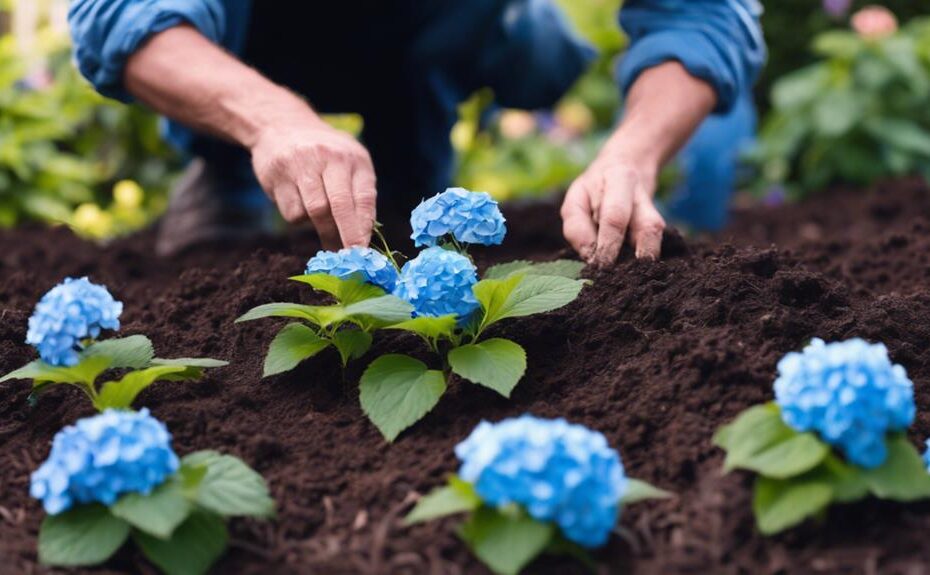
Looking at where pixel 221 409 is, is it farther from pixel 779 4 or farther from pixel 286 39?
pixel 779 4

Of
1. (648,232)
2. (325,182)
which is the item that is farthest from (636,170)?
(325,182)

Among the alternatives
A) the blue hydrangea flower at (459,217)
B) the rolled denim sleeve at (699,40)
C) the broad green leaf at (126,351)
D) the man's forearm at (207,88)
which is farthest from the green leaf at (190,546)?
the rolled denim sleeve at (699,40)

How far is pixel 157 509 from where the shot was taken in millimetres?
1394

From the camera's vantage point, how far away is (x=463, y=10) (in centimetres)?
337

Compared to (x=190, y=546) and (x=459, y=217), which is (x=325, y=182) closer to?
(x=459, y=217)

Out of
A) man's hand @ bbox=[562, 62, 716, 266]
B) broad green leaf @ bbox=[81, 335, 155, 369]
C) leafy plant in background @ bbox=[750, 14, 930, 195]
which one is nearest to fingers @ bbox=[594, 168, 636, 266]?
man's hand @ bbox=[562, 62, 716, 266]

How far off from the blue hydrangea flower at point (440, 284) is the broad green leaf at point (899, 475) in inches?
25.4

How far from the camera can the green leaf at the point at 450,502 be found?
134 centimetres

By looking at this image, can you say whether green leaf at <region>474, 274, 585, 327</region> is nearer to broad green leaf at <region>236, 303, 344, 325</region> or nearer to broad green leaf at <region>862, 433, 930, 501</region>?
broad green leaf at <region>236, 303, 344, 325</region>

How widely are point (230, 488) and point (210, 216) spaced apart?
7.44ft

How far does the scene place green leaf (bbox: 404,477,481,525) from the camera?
1336 millimetres

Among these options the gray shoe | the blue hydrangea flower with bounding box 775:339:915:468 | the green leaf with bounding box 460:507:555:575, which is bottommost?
the gray shoe

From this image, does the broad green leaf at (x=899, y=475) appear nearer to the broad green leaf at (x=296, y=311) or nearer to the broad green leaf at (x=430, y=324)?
the broad green leaf at (x=430, y=324)

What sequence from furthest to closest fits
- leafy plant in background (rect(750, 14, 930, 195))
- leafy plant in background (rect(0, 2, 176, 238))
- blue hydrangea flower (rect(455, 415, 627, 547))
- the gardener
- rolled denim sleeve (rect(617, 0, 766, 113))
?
leafy plant in background (rect(750, 14, 930, 195)) < leafy plant in background (rect(0, 2, 176, 238)) < rolled denim sleeve (rect(617, 0, 766, 113)) < the gardener < blue hydrangea flower (rect(455, 415, 627, 547))
